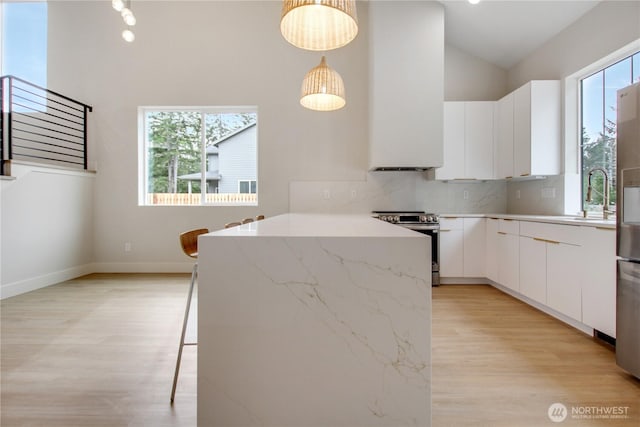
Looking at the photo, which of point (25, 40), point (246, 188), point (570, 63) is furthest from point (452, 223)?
point (25, 40)

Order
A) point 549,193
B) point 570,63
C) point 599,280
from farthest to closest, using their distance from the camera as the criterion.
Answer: point 549,193 → point 570,63 → point 599,280

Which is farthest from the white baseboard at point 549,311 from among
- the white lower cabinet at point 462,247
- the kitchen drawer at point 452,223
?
the kitchen drawer at point 452,223

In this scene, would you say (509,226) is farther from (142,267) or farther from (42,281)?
(42,281)

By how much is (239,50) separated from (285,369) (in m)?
4.33

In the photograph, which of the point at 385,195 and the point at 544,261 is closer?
the point at 544,261

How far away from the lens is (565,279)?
2520 mm

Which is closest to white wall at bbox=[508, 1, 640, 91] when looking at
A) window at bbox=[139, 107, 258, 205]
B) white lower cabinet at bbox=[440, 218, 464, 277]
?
white lower cabinet at bbox=[440, 218, 464, 277]

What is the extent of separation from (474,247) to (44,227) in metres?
5.09

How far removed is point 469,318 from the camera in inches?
105

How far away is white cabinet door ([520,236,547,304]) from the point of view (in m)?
2.78

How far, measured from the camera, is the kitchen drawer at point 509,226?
3.20 metres

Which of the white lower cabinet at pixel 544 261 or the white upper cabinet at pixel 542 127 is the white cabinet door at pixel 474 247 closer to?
the white lower cabinet at pixel 544 261

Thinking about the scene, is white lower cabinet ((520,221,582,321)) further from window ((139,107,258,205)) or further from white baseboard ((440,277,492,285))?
window ((139,107,258,205))

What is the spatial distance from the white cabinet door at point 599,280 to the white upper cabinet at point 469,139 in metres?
1.77
